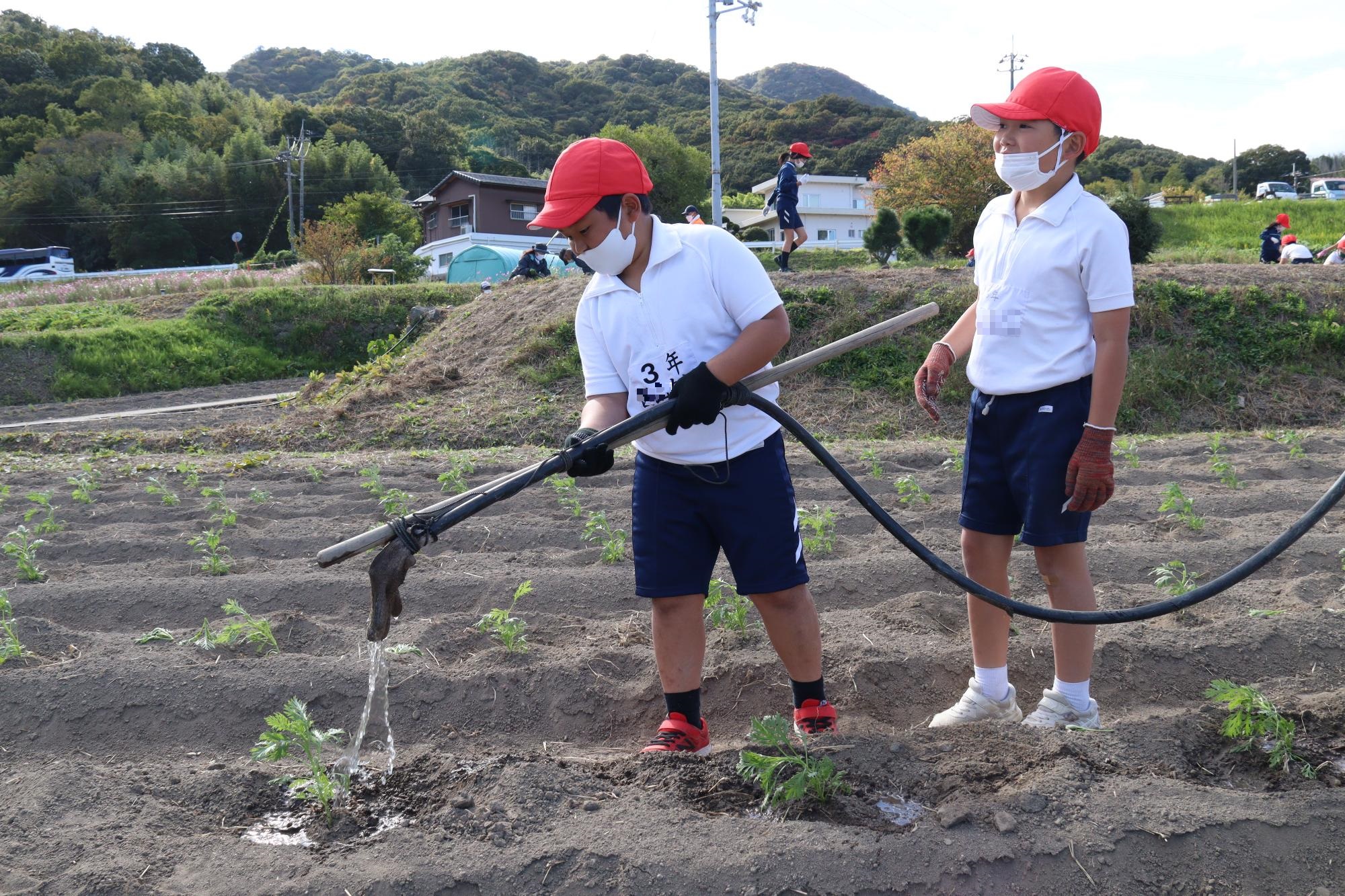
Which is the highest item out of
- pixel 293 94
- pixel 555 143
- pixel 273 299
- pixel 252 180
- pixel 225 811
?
pixel 293 94

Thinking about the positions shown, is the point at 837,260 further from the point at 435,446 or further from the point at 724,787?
the point at 724,787

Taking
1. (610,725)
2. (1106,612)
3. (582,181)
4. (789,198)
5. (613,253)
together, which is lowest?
(610,725)

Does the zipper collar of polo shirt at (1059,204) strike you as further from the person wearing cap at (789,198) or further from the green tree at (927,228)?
the green tree at (927,228)

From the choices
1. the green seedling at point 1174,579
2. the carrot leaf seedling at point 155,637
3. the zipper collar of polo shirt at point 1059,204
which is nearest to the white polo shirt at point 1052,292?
the zipper collar of polo shirt at point 1059,204

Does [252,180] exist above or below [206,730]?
above

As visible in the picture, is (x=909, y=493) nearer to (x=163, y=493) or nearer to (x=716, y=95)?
(x=163, y=493)

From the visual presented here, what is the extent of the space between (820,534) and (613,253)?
2.30m

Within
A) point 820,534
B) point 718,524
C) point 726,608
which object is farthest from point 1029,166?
point 820,534

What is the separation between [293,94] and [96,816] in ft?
427

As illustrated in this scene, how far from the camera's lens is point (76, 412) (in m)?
12.9

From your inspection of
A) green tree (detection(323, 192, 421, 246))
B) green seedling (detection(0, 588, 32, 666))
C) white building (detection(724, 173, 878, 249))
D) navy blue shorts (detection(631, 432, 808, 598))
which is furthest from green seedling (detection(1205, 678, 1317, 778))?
white building (detection(724, 173, 878, 249))

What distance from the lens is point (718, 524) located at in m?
2.65

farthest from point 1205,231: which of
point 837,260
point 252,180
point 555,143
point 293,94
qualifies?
point 293,94

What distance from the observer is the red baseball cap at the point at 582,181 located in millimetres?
Answer: 2473
